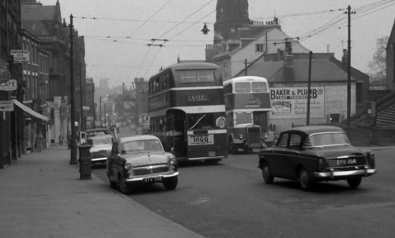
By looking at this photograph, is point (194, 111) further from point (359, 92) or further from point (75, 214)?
point (359, 92)

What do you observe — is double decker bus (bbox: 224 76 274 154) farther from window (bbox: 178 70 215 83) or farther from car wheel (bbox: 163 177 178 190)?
car wheel (bbox: 163 177 178 190)

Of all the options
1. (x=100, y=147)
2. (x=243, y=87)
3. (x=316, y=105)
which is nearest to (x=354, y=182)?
(x=100, y=147)

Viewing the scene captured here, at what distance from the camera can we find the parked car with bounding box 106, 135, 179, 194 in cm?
1866

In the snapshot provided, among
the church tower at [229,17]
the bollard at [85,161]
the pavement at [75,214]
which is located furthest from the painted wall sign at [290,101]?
the church tower at [229,17]

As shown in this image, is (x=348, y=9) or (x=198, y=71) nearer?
(x=198, y=71)

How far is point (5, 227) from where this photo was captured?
12062 millimetres

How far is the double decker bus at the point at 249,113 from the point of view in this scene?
40.5 m

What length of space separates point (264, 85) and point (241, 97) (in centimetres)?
181

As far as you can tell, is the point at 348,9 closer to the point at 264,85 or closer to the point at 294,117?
the point at 264,85

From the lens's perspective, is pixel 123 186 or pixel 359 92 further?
pixel 359 92

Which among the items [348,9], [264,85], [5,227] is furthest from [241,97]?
[5,227]

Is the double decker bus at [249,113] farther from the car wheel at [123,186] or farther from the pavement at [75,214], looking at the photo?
the car wheel at [123,186]

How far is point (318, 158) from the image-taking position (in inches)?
637

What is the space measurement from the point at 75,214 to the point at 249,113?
27.2 m
